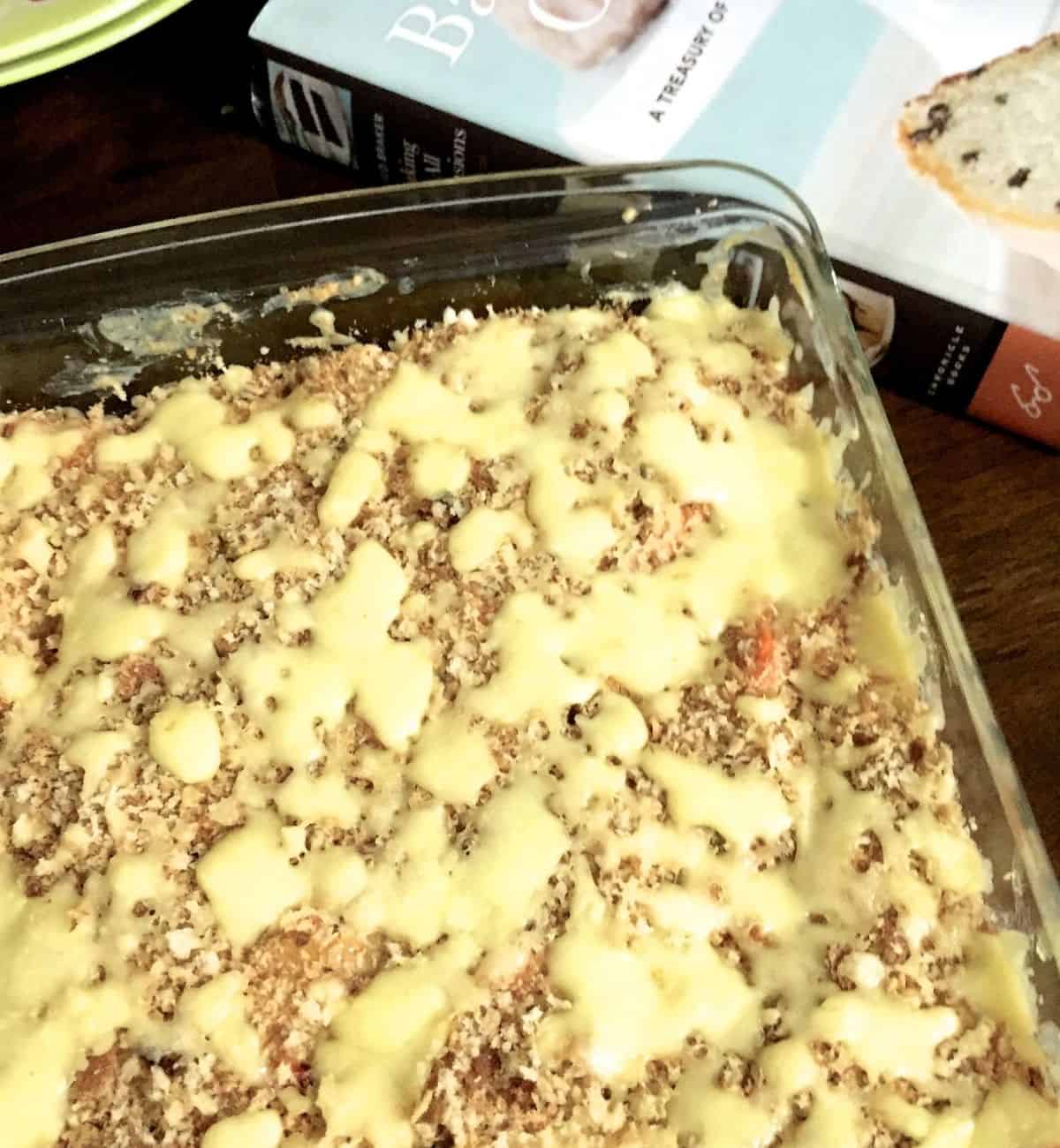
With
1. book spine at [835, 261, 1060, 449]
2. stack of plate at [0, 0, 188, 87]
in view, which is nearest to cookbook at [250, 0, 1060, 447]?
book spine at [835, 261, 1060, 449]

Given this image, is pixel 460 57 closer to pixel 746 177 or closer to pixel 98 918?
pixel 746 177

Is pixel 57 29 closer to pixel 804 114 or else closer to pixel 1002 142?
pixel 804 114

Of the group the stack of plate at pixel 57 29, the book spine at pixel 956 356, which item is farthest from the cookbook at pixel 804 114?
the stack of plate at pixel 57 29

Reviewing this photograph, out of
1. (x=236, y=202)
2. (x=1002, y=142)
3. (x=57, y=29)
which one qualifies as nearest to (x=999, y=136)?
(x=1002, y=142)

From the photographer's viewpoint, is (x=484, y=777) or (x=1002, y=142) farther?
(x=1002, y=142)

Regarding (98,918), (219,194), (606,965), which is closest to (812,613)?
(606,965)
